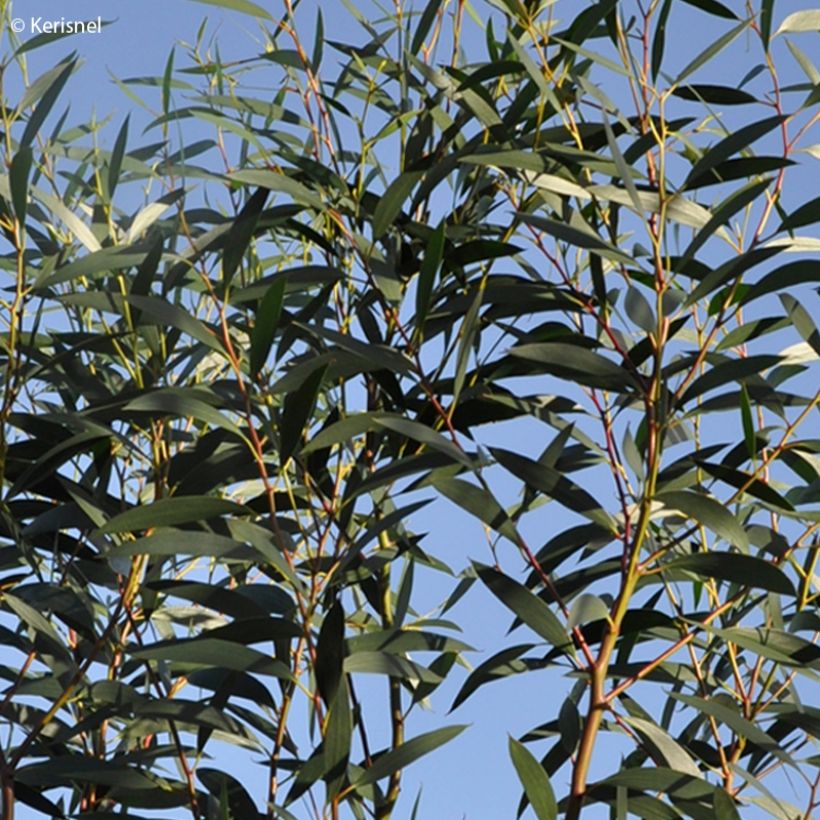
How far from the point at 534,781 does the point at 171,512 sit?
13.7 inches

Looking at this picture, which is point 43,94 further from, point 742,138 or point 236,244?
point 742,138

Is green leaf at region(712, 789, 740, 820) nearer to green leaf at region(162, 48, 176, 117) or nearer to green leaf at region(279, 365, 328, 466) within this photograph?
green leaf at region(279, 365, 328, 466)

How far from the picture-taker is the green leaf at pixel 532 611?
→ 1.06 metres

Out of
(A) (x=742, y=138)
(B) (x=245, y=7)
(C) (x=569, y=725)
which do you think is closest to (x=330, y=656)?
(C) (x=569, y=725)

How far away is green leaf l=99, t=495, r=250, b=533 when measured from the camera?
3.36 feet

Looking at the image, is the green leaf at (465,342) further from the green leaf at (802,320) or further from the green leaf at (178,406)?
the green leaf at (802,320)

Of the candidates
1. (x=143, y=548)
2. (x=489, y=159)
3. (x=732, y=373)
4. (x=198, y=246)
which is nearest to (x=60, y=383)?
(x=198, y=246)

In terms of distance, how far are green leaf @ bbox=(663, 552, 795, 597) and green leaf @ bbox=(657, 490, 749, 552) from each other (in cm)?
1

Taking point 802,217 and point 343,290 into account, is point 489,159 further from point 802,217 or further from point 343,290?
point 343,290

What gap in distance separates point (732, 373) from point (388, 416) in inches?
11.6

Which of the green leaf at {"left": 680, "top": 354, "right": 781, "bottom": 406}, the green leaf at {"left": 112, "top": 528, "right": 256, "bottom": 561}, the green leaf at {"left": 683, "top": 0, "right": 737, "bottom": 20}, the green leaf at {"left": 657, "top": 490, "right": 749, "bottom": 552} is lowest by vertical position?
the green leaf at {"left": 112, "top": 528, "right": 256, "bottom": 561}

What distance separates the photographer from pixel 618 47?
3.93ft

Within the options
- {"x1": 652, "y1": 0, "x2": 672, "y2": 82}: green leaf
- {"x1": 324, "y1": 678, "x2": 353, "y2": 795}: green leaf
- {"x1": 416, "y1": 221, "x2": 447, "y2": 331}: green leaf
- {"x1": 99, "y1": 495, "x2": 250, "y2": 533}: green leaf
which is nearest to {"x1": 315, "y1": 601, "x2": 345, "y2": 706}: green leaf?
{"x1": 324, "y1": 678, "x2": 353, "y2": 795}: green leaf

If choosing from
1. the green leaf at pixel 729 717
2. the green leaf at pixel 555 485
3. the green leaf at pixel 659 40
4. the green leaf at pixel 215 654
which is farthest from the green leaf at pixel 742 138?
the green leaf at pixel 215 654
